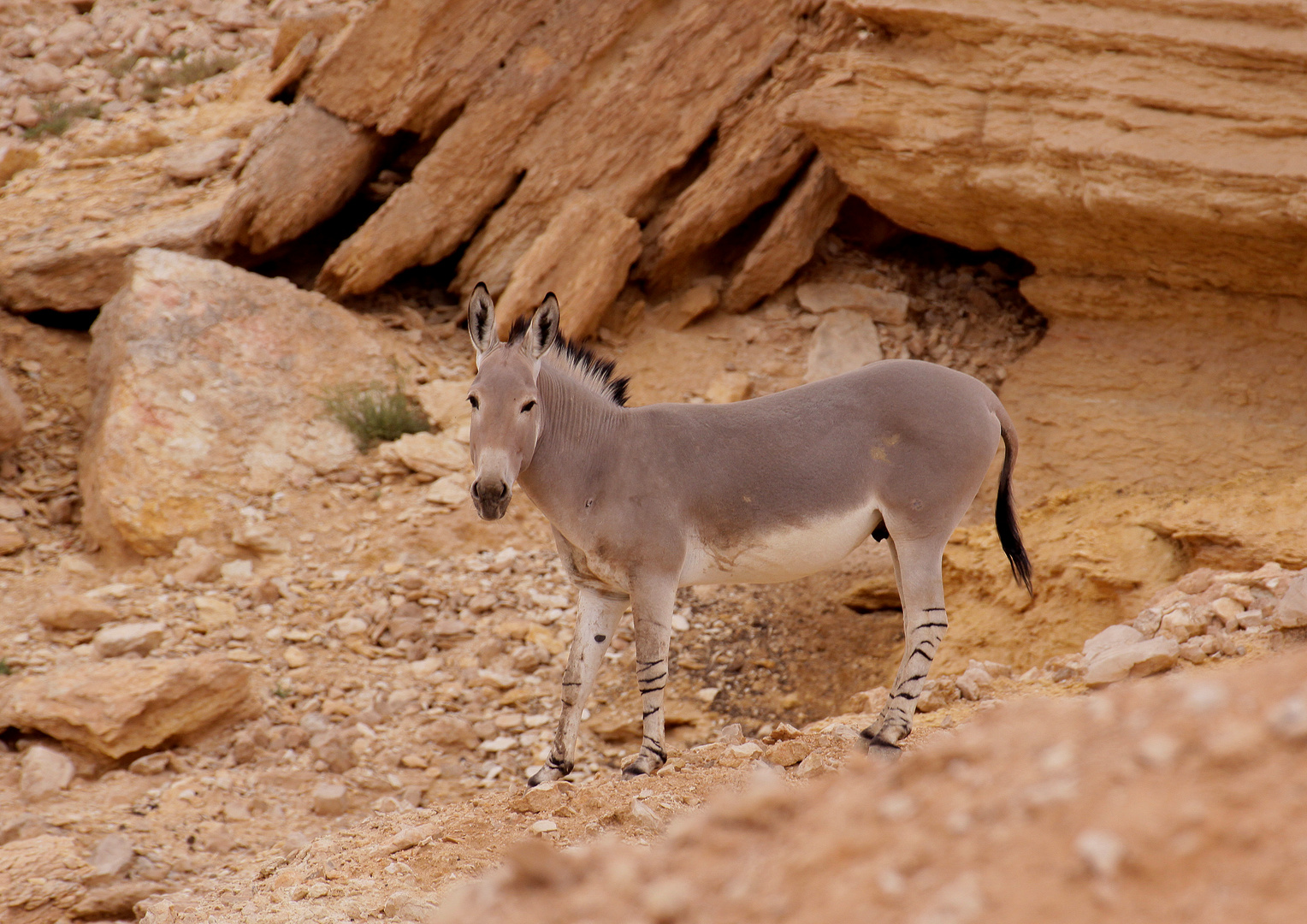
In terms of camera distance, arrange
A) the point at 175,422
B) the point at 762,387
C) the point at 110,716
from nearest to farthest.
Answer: the point at 110,716
the point at 175,422
the point at 762,387

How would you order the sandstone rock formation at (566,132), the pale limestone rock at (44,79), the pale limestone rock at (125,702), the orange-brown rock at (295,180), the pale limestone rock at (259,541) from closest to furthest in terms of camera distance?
the pale limestone rock at (125,702), the pale limestone rock at (259,541), the orange-brown rock at (295,180), the sandstone rock formation at (566,132), the pale limestone rock at (44,79)

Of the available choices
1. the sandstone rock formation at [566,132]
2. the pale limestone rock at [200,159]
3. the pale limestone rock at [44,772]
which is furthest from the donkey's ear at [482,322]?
the pale limestone rock at [200,159]

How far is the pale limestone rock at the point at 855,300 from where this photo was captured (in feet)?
37.5

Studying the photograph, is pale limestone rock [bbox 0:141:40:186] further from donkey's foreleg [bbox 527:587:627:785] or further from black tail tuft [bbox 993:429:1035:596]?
black tail tuft [bbox 993:429:1035:596]

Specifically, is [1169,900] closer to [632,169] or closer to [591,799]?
[591,799]

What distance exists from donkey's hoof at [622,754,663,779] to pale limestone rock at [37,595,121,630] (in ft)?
15.7

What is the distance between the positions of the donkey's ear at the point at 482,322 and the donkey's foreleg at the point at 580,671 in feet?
4.52

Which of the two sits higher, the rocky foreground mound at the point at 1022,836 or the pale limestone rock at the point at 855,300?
the rocky foreground mound at the point at 1022,836

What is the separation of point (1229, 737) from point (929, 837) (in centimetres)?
55

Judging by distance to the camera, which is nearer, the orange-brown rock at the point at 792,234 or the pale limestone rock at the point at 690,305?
the orange-brown rock at the point at 792,234

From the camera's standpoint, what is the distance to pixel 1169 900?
167 centimetres

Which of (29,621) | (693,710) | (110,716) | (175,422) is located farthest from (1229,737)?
(175,422)

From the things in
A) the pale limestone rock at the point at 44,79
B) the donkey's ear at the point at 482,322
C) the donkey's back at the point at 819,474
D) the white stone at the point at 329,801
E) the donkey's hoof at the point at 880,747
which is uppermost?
the pale limestone rock at the point at 44,79

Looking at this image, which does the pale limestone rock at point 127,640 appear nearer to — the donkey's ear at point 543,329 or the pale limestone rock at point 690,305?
the donkey's ear at point 543,329
